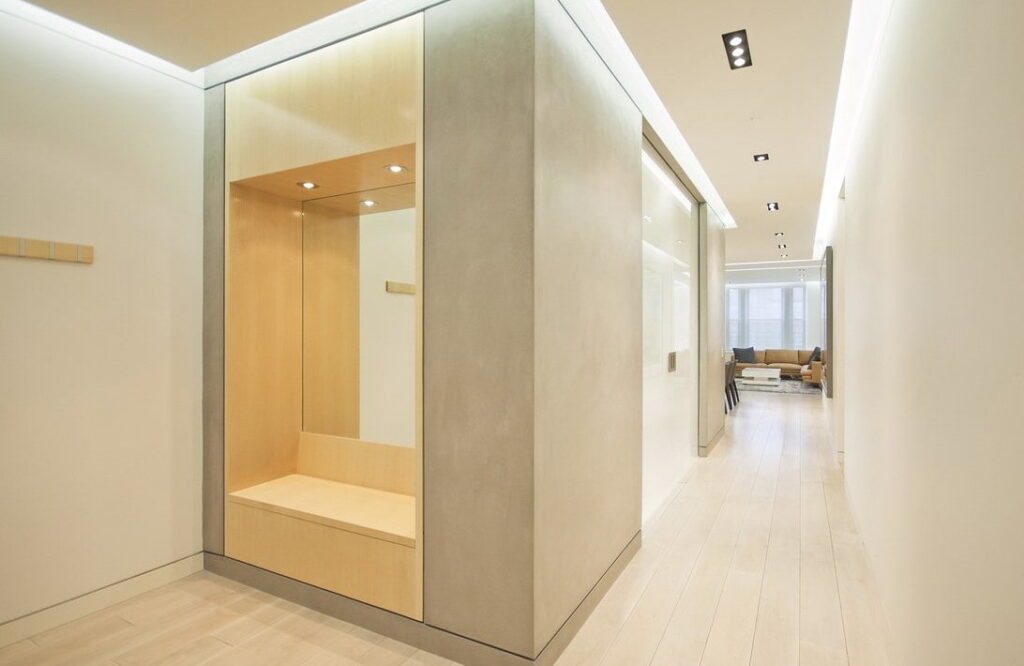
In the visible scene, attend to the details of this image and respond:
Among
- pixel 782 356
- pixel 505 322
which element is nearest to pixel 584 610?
pixel 505 322

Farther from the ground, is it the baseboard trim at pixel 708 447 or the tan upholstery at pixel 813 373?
the tan upholstery at pixel 813 373

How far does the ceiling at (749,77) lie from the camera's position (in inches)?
102

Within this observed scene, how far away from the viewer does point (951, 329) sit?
1.53 meters

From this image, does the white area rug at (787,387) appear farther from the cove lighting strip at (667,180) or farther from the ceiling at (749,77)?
the ceiling at (749,77)

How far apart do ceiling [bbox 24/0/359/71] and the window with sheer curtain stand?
1800 cm

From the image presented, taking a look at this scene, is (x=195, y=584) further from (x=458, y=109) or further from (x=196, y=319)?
(x=458, y=109)

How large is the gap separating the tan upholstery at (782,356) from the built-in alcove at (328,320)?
52.7 feet

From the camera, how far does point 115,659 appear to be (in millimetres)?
2363

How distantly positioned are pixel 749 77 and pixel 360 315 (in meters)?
2.70

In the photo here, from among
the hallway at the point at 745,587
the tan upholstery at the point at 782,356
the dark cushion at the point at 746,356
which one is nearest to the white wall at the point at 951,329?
the hallway at the point at 745,587

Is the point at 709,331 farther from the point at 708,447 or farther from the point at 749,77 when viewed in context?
the point at 749,77

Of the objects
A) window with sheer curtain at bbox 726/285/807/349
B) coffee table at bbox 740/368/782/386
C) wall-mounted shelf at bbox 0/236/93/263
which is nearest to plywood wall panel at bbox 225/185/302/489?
wall-mounted shelf at bbox 0/236/93/263

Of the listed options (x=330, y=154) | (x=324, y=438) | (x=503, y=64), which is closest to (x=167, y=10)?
(x=330, y=154)

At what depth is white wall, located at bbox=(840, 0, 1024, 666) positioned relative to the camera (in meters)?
1.13
